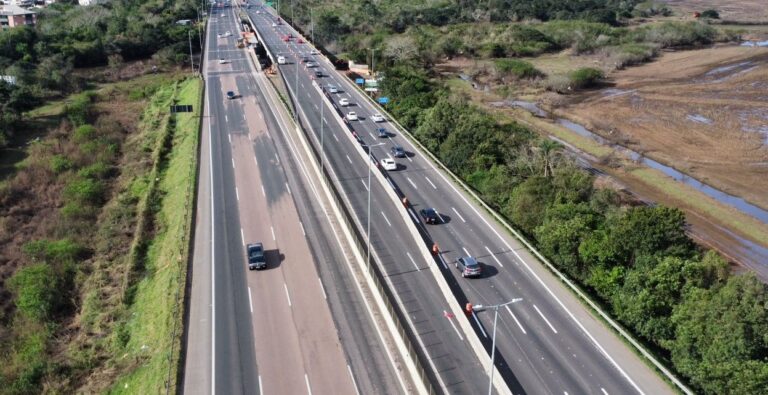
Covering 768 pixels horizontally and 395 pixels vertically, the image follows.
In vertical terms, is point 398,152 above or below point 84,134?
above

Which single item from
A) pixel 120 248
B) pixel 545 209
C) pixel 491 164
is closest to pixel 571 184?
pixel 545 209

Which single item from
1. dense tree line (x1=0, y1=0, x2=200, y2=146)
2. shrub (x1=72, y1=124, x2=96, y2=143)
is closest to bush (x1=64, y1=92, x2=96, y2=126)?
shrub (x1=72, y1=124, x2=96, y2=143)

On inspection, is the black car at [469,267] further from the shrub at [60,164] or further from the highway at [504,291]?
the shrub at [60,164]

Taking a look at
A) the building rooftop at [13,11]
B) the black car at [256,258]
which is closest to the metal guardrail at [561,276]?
the black car at [256,258]

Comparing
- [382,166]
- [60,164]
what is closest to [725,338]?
[382,166]

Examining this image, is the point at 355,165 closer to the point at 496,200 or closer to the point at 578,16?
the point at 496,200

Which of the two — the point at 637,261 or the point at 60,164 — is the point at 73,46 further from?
the point at 637,261
